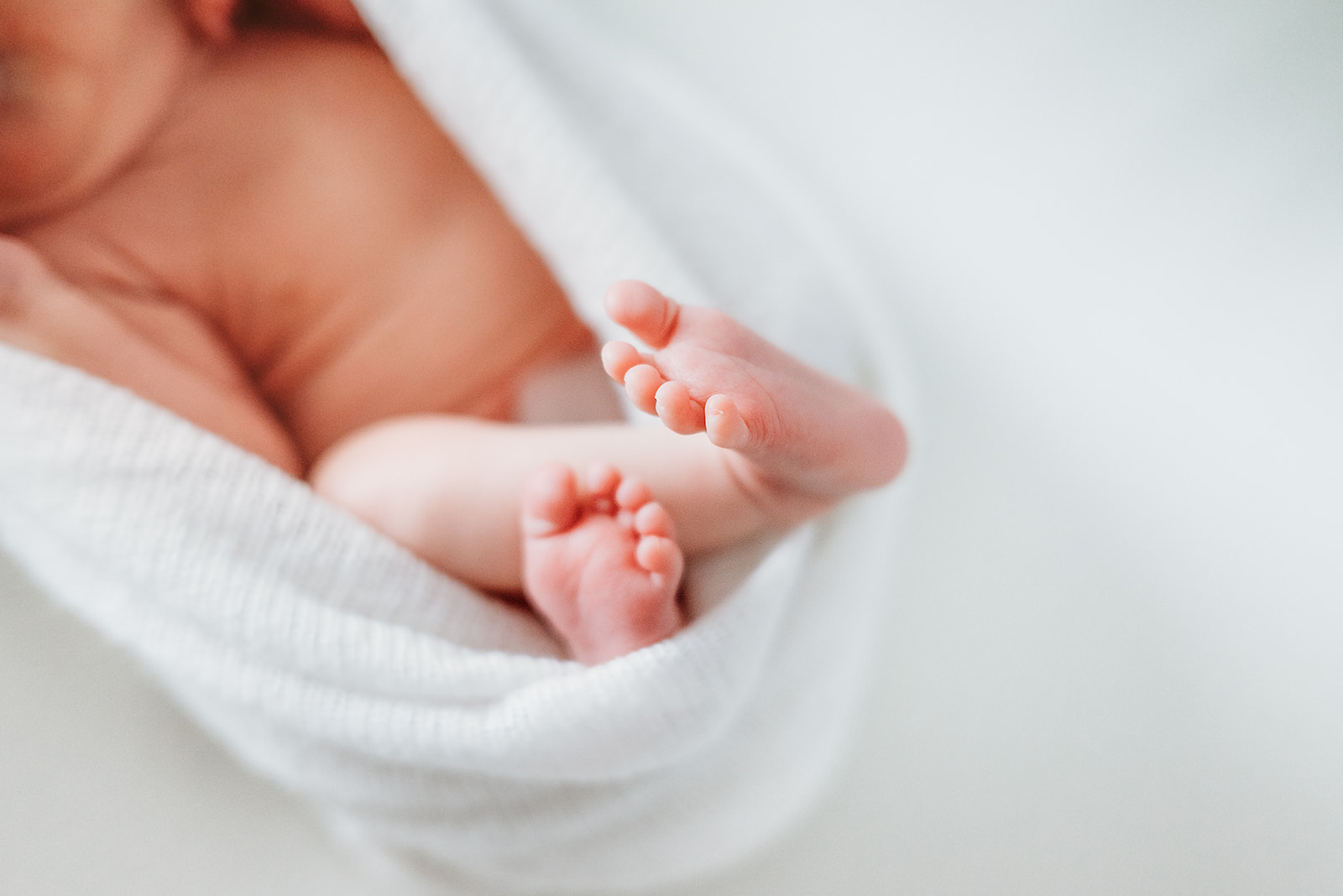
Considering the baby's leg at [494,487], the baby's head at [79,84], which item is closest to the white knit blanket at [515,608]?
the baby's leg at [494,487]

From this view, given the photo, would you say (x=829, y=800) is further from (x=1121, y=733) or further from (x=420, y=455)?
(x=420, y=455)

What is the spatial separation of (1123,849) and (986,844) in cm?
11

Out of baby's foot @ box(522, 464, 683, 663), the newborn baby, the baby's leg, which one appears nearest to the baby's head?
the newborn baby

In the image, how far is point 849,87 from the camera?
71cm

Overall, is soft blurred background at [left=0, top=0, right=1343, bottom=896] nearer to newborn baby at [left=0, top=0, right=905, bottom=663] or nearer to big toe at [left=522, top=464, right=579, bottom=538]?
newborn baby at [left=0, top=0, right=905, bottom=663]

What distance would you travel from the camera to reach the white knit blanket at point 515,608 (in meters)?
0.52

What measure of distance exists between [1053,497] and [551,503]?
0.49 m

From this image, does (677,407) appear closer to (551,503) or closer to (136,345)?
(551,503)

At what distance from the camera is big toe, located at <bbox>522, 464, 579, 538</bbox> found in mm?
493

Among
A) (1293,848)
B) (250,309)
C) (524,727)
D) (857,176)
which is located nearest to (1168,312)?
(857,176)

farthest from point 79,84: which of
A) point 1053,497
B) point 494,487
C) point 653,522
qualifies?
point 1053,497

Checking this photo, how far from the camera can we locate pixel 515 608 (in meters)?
0.60

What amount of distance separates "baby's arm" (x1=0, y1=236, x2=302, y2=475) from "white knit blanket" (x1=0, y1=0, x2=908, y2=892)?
3 centimetres

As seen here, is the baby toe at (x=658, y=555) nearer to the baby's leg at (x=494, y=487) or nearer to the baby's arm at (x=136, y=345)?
the baby's leg at (x=494, y=487)
